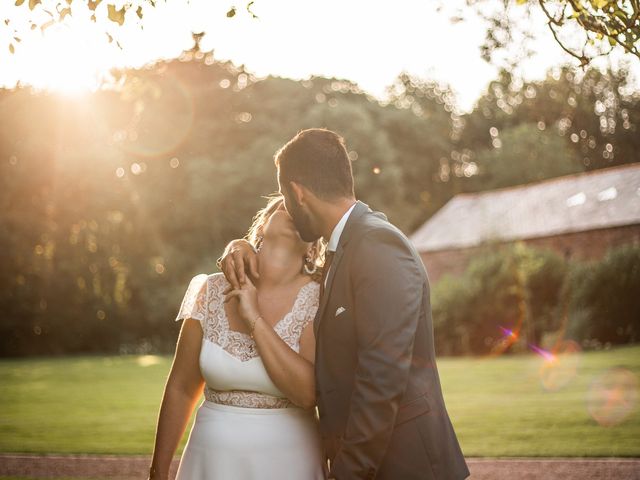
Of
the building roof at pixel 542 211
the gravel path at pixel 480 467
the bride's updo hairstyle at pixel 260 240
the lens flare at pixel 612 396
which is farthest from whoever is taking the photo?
the building roof at pixel 542 211

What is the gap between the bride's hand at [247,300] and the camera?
12.3ft

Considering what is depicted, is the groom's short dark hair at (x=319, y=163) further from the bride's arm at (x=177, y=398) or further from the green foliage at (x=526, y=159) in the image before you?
the green foliage at (x=526, y=159)

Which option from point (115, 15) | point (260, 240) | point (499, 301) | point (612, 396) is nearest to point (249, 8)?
point (115, 15)

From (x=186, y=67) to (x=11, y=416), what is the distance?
1559 inches

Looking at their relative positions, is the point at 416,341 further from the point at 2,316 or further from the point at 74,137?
the point at 2,316

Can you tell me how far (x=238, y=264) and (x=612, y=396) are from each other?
14812mm

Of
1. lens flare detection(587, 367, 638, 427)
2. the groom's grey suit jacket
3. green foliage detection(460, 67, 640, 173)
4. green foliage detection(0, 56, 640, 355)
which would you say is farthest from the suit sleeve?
green foliage detection(460, 67, 640, 173)

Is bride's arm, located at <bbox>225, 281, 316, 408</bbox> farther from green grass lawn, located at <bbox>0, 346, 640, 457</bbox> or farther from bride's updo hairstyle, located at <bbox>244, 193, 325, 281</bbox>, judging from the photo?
green grass lawn, located at <bbox>0, 346, 640, 457</bbox>

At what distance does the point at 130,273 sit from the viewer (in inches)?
1761

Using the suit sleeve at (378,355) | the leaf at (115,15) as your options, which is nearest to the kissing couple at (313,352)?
the suit sleeve at (378,355)

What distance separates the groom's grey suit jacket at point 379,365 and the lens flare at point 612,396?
34.8ft

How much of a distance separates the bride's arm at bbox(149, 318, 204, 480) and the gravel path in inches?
243

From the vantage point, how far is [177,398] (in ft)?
13.2

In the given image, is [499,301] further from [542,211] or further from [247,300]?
[247,300]
